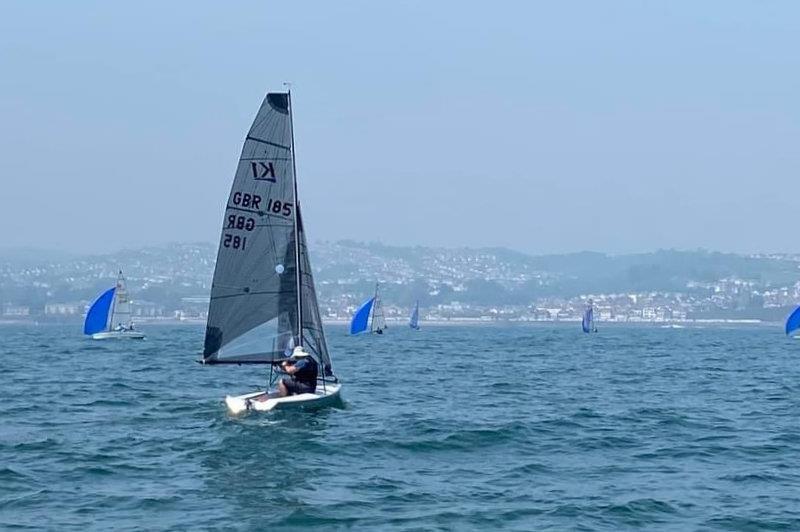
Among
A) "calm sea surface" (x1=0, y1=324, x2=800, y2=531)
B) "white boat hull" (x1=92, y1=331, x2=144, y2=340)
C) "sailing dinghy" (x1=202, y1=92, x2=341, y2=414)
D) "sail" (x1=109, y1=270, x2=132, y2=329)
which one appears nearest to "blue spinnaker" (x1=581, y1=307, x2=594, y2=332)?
"sail" (x1=109, y1=270, x2=132, y2=329)

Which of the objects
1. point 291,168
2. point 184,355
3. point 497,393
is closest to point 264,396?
point 291,168

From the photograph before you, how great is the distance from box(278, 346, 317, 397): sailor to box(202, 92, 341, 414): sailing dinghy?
2.16 feet

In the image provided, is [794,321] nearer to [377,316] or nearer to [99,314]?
[377,316]

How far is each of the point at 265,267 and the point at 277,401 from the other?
4.26m

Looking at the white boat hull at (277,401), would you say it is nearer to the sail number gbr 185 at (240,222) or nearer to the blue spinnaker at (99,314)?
the sail number gbr 185 at (240,222)

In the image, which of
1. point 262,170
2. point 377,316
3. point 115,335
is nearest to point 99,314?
point 115,335

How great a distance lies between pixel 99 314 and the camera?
9044cm

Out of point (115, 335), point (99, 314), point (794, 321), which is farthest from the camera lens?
point (794, 321)

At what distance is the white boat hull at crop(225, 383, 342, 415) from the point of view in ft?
101

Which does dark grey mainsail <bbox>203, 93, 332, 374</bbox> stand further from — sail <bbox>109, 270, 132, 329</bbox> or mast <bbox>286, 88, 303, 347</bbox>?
sail <bbox>109, 270, 132, 329</bbox>

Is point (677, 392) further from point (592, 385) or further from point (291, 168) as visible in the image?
point (291, 168)

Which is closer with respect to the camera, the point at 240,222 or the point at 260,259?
the point at 240,222

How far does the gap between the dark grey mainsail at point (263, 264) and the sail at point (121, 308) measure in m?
60.1

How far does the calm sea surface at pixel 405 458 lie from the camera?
19844 mm
